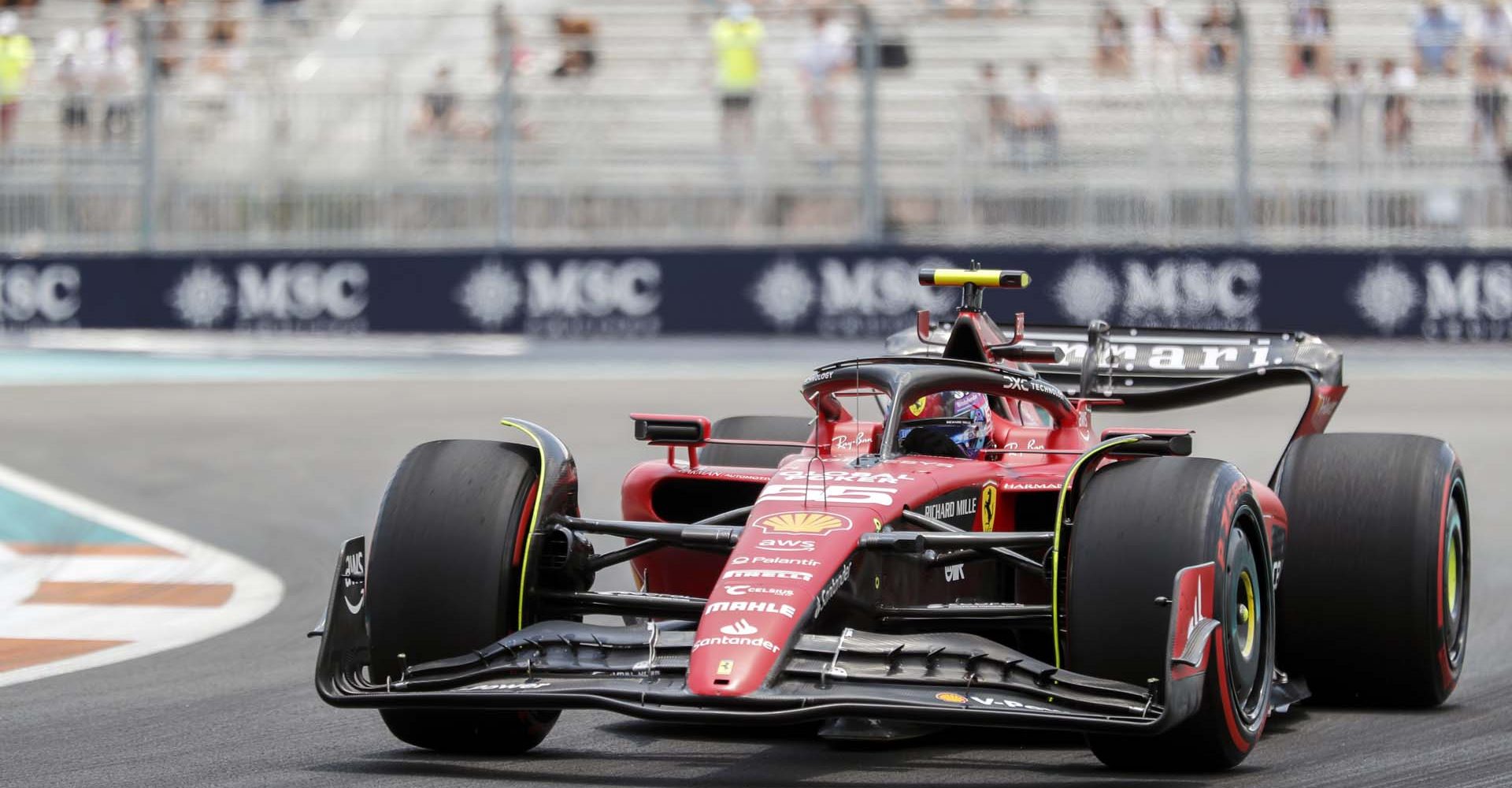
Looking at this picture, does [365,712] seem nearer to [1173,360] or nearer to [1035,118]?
[1173,360]

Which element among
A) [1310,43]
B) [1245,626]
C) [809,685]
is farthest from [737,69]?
[809,685]

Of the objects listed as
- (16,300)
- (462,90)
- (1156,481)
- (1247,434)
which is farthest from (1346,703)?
(16,300)

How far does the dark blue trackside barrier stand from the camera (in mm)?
21141

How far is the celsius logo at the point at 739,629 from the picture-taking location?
596 centimetres

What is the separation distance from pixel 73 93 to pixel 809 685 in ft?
60.6

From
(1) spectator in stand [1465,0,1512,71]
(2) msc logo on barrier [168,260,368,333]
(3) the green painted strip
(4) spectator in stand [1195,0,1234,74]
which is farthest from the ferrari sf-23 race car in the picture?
(1) spectator in stand [1465,0,1512,71]

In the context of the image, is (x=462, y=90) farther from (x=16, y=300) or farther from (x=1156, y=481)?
(x=1156, y=481)

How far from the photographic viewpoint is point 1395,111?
2097cm

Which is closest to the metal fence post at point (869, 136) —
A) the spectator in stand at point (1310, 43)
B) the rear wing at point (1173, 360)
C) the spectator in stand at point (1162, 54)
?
the spectator in stand at point (1162, 54)

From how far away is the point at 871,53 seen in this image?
21.9 meters

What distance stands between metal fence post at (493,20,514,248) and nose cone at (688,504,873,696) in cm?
1599

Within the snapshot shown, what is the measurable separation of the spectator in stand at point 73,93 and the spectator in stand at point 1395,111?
1240cm

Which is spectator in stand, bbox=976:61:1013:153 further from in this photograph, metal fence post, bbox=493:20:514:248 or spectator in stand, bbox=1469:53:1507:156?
metal fence post, bbox=493:20:514:248

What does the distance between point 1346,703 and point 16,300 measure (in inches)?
691
